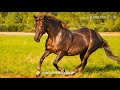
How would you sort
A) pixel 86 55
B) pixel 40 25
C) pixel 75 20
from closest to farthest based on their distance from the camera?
pixel 40 25 → pixel 75 20 → pixel 86 55

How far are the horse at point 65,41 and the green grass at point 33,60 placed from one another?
0.08 m

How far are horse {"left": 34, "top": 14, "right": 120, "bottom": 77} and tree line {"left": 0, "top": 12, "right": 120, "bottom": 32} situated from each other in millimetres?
115

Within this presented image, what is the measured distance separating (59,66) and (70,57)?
0.31m

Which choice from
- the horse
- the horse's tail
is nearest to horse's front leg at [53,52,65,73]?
the horse

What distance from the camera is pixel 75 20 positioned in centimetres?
955

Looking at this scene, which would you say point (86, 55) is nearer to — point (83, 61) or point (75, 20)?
point (83, 61)

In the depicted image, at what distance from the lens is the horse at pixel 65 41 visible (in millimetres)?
9469

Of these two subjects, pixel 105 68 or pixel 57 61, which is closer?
pixel 57 61

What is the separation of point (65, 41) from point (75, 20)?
503mm

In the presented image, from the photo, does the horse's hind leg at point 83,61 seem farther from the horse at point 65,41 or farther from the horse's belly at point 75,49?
the horse's belly at point 75,49

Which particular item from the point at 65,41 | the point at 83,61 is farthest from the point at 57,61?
the point at 83,61

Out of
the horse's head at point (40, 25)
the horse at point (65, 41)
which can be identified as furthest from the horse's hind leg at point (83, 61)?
the horse's head at point (40, 25)
